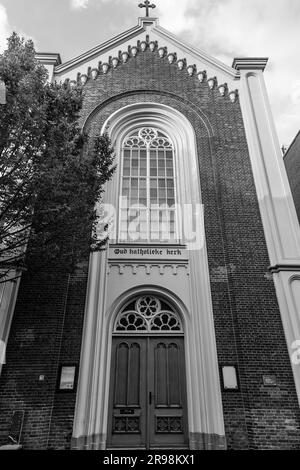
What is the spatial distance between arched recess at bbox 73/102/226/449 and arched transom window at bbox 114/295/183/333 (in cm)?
29

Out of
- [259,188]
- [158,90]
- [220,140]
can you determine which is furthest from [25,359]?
[158,90]

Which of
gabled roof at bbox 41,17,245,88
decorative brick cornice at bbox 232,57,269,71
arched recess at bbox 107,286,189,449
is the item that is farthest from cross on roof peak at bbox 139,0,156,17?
arched recess at bbox 107,286,189,449

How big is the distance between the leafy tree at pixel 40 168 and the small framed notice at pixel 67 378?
256 centimetres

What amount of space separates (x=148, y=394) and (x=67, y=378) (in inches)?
77.6

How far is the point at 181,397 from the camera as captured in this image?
8273mm

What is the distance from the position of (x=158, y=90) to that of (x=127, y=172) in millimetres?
3799

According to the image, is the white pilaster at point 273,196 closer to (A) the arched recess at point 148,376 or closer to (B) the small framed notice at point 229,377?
(B) the small framed notice at point 229,377

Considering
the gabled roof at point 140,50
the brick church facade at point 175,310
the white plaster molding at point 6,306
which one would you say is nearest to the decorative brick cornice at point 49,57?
the gabled roof at point 140,50

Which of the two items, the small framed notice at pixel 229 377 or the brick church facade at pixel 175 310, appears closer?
the brick church facade at pixel 175 310

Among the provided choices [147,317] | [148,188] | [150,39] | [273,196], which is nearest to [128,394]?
[147,317]

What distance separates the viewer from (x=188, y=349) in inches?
345

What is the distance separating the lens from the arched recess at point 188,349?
776cm

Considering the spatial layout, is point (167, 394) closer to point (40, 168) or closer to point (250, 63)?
point (40, 168)

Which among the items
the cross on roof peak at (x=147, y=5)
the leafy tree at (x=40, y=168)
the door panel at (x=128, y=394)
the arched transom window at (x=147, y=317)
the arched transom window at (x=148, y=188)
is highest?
the cross on roof peak at (x=147, y=5)
